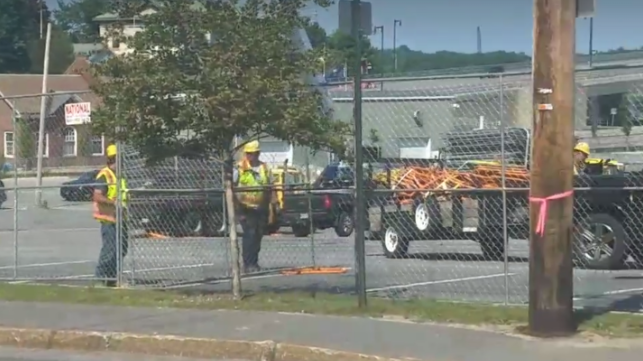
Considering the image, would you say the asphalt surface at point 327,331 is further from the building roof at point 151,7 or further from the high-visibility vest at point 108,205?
the building roof at point 151,7

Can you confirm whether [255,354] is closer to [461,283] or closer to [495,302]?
[495,302]

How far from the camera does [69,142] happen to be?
54.3 ft

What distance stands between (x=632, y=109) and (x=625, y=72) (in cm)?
119

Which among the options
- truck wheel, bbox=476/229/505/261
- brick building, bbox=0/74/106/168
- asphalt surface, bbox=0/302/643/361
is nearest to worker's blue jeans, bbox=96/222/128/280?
brick building, bbox=0/74/106/168

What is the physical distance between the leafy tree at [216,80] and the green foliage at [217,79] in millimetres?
10

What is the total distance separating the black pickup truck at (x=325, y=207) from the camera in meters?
15.5

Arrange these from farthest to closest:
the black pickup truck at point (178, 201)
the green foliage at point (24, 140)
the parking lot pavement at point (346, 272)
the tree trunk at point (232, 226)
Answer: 1. the green foliage at point (24, 140)
2. the black pickup truck at point (178, 201)
3. the parking lot pavement at point (346, 272)
4. the tree trunk at point (232, 226)

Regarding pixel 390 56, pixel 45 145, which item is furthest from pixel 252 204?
pixel 390 56

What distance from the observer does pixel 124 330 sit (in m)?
10.7

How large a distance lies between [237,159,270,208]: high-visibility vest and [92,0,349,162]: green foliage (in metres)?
2.72

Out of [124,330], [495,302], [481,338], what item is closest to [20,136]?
[124,330]

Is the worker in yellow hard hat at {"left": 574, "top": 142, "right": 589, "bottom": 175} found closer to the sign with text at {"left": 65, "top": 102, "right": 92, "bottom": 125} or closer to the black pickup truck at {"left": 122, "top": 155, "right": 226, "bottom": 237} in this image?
the black pickup truck at {"left": 122, "top": 155, "right": 226, "bottom": 237}

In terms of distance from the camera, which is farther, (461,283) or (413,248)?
(413,248)

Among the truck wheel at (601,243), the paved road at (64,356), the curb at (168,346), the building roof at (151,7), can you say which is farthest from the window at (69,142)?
the truck wheel at (601,243)
